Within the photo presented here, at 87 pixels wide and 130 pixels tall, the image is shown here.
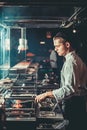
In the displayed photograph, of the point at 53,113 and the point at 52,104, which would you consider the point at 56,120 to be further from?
the point at 52,104

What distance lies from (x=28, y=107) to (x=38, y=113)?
333 millimetres

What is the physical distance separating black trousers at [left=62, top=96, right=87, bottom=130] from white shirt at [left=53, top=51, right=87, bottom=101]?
32 cm

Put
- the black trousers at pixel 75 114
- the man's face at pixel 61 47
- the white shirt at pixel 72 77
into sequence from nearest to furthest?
the white shirt at pixel 72 77, the man's face at pixel 61 47, the black trousers at pixel 75 114

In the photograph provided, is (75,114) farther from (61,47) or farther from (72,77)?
(61,47)

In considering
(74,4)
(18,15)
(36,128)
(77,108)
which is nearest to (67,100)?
(77,108)

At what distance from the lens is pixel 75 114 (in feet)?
20.9

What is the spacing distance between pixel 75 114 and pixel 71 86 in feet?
2.52

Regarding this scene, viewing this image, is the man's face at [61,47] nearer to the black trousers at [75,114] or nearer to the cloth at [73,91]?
the cloth at [73,91]

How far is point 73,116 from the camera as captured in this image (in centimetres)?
638

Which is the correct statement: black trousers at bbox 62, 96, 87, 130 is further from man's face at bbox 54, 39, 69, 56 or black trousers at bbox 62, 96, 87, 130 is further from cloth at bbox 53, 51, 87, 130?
man's face at bbox 54, 39, 69, 56

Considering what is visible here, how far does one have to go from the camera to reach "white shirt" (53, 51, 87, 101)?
5.88 m

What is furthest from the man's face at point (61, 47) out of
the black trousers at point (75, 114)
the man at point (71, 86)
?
the black trousers at point (75, 114)

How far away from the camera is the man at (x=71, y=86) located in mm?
5902

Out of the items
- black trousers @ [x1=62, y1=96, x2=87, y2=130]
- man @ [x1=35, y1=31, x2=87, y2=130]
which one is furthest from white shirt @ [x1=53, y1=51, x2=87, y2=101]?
black trousers @ [x1=62, y1=96, x2=87, y2=130]
